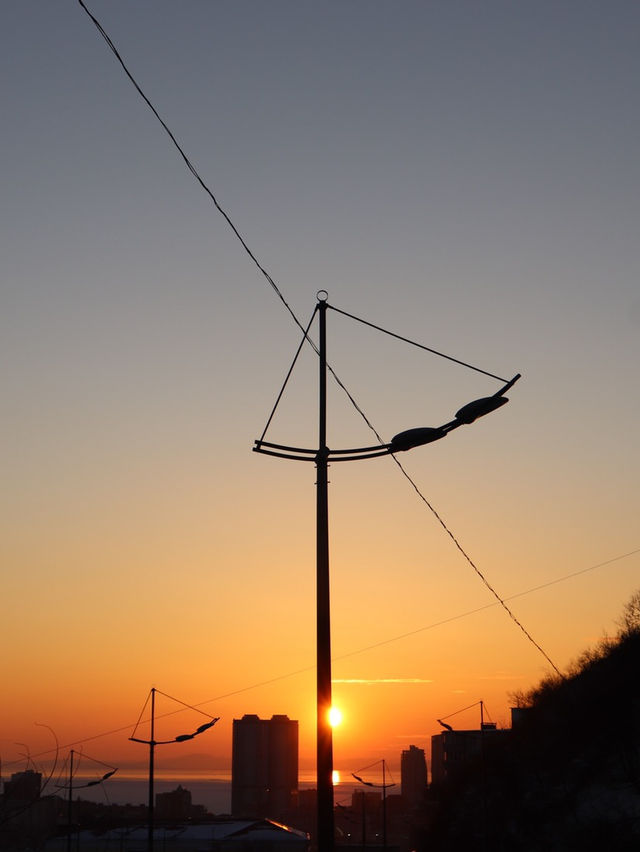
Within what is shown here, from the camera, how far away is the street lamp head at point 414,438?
1598 cm

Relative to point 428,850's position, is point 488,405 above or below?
above

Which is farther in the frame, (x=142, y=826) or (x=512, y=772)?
(x=142, y=826)

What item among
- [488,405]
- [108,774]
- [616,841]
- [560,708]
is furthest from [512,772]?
[488,405]

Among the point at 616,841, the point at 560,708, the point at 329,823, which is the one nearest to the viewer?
the point at 329,823

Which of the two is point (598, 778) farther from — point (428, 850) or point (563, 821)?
point (428, 850)

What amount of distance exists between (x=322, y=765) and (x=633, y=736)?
136ft

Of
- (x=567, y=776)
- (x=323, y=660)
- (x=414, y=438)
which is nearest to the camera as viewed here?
(x=323, y=660)

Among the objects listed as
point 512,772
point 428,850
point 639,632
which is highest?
point 639,632

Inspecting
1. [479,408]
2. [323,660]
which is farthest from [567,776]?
[323,660]

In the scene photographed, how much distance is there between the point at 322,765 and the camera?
1353 centimetres

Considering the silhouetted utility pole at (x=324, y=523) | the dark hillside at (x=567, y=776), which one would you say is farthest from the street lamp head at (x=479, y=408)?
the dark hillside at (x=567, y=776)

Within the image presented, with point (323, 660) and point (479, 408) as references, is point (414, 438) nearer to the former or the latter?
point (479, 408)

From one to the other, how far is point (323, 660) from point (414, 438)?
405cm

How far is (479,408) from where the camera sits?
16.5 metres
